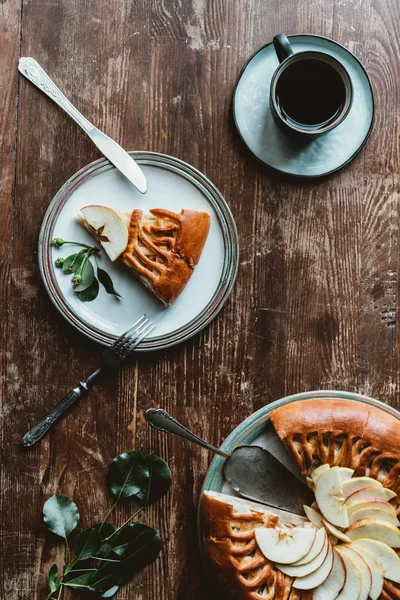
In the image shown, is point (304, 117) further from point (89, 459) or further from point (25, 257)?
point (89, 459)

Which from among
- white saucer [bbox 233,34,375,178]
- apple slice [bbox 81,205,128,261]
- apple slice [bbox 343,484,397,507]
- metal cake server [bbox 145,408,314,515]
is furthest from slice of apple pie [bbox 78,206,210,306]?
apple slice [bbox 343,484,397,507]

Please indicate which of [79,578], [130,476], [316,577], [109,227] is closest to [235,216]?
[109,227]

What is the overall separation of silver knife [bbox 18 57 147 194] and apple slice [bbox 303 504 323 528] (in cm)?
104

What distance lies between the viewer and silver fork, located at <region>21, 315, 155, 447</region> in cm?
192

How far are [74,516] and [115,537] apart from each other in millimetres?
139

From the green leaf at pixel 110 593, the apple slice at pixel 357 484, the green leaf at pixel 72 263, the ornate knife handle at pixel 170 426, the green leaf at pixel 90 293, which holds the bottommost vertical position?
the green leaf at pixel 110 593

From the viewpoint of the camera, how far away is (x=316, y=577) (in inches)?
68.8

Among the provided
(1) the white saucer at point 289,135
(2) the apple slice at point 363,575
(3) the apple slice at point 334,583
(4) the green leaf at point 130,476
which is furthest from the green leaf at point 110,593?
(1) the white saucer at point 289,135

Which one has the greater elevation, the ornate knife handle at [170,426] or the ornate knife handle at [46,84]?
the ornate knife handle at [46,84]

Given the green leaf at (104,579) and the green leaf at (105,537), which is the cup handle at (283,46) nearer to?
the green leaf at (105,537)

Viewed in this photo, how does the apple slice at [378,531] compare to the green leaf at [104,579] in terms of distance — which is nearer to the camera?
the apple slice at [378,531]

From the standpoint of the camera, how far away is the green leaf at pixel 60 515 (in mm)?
1950

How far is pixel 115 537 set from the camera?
1953 millimetres

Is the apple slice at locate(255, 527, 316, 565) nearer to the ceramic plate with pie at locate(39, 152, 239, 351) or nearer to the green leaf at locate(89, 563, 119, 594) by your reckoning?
the green leaf at locate(89, 563, 119, 594)
